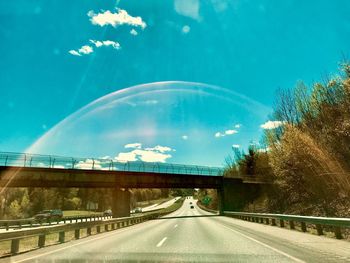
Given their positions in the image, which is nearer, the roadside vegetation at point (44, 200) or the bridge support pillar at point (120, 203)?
the bridge support pillar at point (120, 203)

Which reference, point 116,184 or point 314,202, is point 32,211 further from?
point 314,202

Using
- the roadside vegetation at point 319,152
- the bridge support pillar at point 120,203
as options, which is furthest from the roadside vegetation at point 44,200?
the roadside vegetation at point 319,152

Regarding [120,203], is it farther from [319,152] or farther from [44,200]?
[44,200]

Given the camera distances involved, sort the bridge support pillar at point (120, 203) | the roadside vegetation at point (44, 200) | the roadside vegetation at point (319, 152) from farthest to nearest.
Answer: the roadside vegetation at point (44, 200) < the bridge support pillar at point (120, 203) < the roadside vegetation at point (319, 152)

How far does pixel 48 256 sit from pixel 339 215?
1989 centimetres

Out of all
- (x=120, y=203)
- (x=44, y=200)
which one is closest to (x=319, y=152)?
(x=120, y=203)

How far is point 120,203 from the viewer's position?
48.9m

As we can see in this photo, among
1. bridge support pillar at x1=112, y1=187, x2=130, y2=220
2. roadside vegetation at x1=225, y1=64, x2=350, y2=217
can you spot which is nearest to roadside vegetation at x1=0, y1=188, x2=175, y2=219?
bridge support pillar at x1=112, y1=187, x2=130, y2=220

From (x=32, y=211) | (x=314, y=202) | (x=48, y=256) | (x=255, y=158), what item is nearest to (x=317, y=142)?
(x=314, y=202)

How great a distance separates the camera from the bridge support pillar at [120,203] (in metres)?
48.2

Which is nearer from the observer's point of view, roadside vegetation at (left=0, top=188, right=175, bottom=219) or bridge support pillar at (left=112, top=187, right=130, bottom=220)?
bridge support pillar at (left=112, top=187, right=130, bottom=220)

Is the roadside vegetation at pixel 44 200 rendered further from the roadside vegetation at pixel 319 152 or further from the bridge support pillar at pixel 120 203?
the roadside vegetation at pixel 319 152

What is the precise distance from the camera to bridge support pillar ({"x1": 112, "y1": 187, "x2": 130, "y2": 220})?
48191mm

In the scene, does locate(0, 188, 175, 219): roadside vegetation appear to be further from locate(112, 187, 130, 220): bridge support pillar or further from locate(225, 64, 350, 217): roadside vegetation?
locate(225, 64, 350, 217): roadside vegetation
